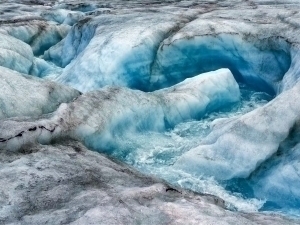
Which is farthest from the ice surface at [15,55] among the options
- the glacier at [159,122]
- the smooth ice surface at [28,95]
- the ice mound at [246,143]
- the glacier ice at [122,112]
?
the ice mound at [246,143]

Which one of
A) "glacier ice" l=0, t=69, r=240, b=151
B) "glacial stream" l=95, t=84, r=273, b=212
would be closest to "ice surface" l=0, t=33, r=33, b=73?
"glacier ice" l=0, t=69, r=240, b=151

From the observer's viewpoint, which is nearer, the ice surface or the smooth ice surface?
the smooth ice surface

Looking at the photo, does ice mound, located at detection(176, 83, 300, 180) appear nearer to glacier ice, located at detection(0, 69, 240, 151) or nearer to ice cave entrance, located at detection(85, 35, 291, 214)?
ice cave entrance, located at detection(85, 35, 291, 214)

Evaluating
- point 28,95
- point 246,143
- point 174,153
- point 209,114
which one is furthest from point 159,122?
point 28,95

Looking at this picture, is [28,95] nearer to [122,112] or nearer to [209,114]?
[122,112]

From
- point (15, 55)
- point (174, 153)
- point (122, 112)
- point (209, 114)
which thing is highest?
point (122, 112)

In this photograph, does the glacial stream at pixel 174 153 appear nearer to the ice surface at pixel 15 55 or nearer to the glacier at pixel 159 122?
the glacier at pixel 159 122

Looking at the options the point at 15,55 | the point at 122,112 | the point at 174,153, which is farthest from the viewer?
the point at 15,55

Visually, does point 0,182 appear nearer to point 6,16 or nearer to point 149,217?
point 149,217

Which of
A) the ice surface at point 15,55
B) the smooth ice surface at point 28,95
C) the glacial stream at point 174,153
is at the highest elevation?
the smooth ice surface at point 28,95
